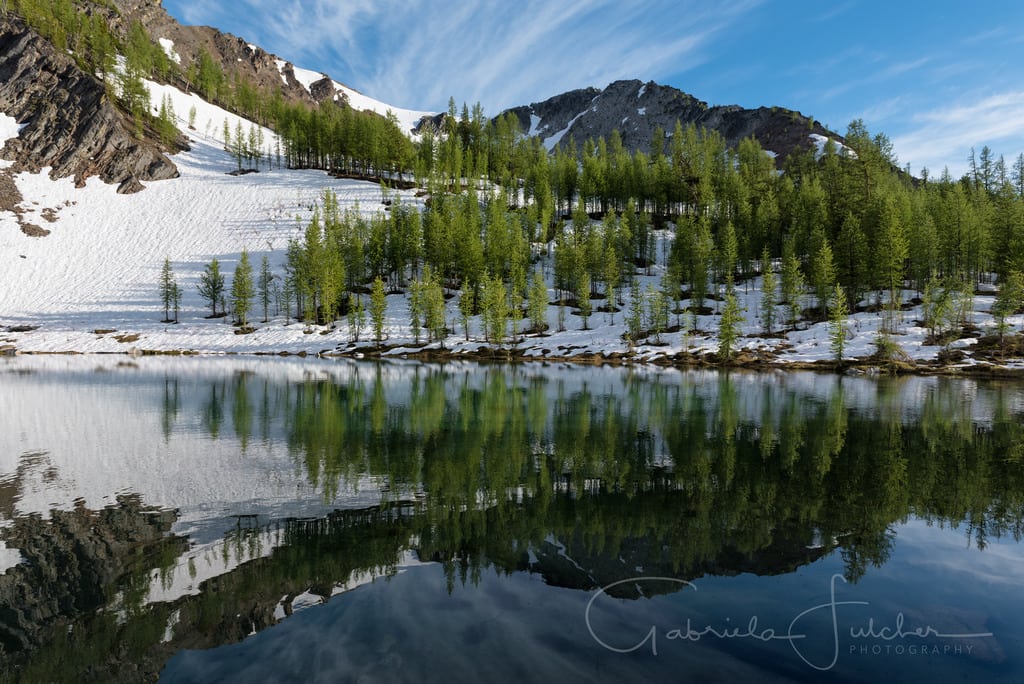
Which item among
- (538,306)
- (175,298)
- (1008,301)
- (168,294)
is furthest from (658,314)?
(168,294)

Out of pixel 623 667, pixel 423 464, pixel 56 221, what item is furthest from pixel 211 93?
pixel 623 667

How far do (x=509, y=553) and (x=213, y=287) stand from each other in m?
109

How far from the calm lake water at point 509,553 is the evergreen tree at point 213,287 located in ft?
276

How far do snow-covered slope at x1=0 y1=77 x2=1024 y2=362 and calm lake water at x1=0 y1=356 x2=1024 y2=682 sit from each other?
5788 centimetres

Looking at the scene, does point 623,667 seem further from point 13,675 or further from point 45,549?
point 45,549

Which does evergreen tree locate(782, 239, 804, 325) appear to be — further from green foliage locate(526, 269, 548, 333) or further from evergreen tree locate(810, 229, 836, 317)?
green foliage locate(526, 269, 548, 333)

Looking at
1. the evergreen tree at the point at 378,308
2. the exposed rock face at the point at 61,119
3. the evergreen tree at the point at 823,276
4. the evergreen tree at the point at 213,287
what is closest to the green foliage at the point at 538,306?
the evergreen tree at the point at 378,308

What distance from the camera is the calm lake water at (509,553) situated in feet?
25.2

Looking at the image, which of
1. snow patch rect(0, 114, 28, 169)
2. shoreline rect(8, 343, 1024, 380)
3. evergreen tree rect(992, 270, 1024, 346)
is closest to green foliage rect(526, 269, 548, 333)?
shoreline rect(8, 343, 1024, 380)

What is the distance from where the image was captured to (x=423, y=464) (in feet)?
61.7

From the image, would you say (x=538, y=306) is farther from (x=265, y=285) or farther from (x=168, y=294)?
(x=168, y=294)

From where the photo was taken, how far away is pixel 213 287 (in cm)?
10125

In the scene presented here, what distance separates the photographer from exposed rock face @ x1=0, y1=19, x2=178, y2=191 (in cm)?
12356

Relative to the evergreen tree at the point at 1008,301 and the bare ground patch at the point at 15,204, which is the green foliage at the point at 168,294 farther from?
the evergreen tree at the point at 1008,301
